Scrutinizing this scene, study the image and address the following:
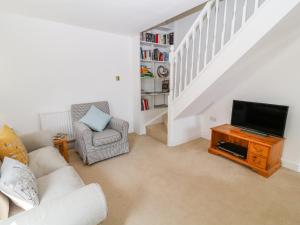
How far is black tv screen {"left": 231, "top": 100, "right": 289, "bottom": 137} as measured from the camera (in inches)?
90.4

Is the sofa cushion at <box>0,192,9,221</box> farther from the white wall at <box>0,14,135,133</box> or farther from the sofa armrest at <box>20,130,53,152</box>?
the white wall at <box>0,14,135,133</box>

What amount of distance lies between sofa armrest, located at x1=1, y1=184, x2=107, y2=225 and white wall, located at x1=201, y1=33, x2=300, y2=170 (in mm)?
2633

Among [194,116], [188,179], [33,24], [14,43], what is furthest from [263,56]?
[14,43]

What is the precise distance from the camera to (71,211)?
3.26 feet

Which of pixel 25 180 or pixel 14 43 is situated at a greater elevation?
pixel 14 43

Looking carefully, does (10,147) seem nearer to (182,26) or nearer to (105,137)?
(105,137)

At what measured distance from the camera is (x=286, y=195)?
6.24ft

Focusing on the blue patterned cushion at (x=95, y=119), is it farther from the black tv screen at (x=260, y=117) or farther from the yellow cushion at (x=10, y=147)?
the black tv screen at (x=260, y=117)

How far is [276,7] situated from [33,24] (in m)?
3.11

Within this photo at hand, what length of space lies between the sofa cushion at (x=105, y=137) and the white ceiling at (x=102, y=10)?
68.3 inches

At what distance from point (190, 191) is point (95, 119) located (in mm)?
1833

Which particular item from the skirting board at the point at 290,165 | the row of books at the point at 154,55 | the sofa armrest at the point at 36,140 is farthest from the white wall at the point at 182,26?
the sofa armrest at the point at 36,140

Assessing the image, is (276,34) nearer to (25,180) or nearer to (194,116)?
(194,116)

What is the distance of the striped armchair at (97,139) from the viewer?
8.27 feet
